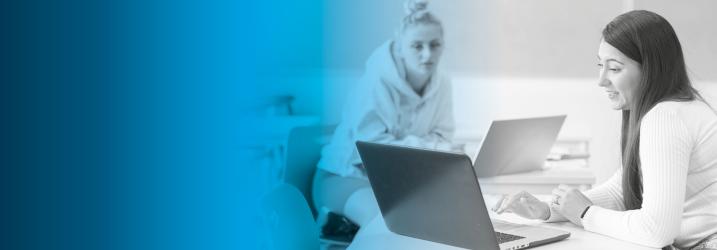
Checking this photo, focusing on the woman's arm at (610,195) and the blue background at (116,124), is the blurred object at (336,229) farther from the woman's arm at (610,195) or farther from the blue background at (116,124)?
the blue background at (116,124)

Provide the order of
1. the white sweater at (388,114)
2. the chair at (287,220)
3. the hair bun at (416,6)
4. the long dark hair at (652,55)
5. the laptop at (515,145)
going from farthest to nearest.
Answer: the hair bun at (416,6), the white sweater at (388,114), the laptop at (515,145), the long dark hair at (652,55), the chair at (287,220)

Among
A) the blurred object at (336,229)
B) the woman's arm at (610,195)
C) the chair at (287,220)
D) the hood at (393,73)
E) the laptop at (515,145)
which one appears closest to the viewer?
the chair at (287,220)

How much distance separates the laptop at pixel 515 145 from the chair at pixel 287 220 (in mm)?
914

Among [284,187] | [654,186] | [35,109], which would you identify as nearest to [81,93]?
[35,109]

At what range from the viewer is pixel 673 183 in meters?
1.29

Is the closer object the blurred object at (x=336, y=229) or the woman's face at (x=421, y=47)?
the blurred object at (x=336, y=229)

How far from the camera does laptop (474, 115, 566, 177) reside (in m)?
2.24

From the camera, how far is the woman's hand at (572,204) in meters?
1.48

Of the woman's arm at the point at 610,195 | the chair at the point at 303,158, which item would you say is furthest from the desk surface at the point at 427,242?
the chair at the point at 303,158

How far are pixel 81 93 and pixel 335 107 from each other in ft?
9.30

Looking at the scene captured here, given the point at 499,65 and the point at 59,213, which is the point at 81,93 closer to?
the point at 59,213

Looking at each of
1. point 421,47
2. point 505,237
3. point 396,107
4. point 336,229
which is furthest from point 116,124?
point 421,47

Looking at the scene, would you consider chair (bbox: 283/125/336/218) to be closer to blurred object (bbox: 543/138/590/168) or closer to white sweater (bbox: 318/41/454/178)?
white sweater (bbox: 318/41/454/178)

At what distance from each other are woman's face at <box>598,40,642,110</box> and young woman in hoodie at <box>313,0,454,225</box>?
1.36 m
